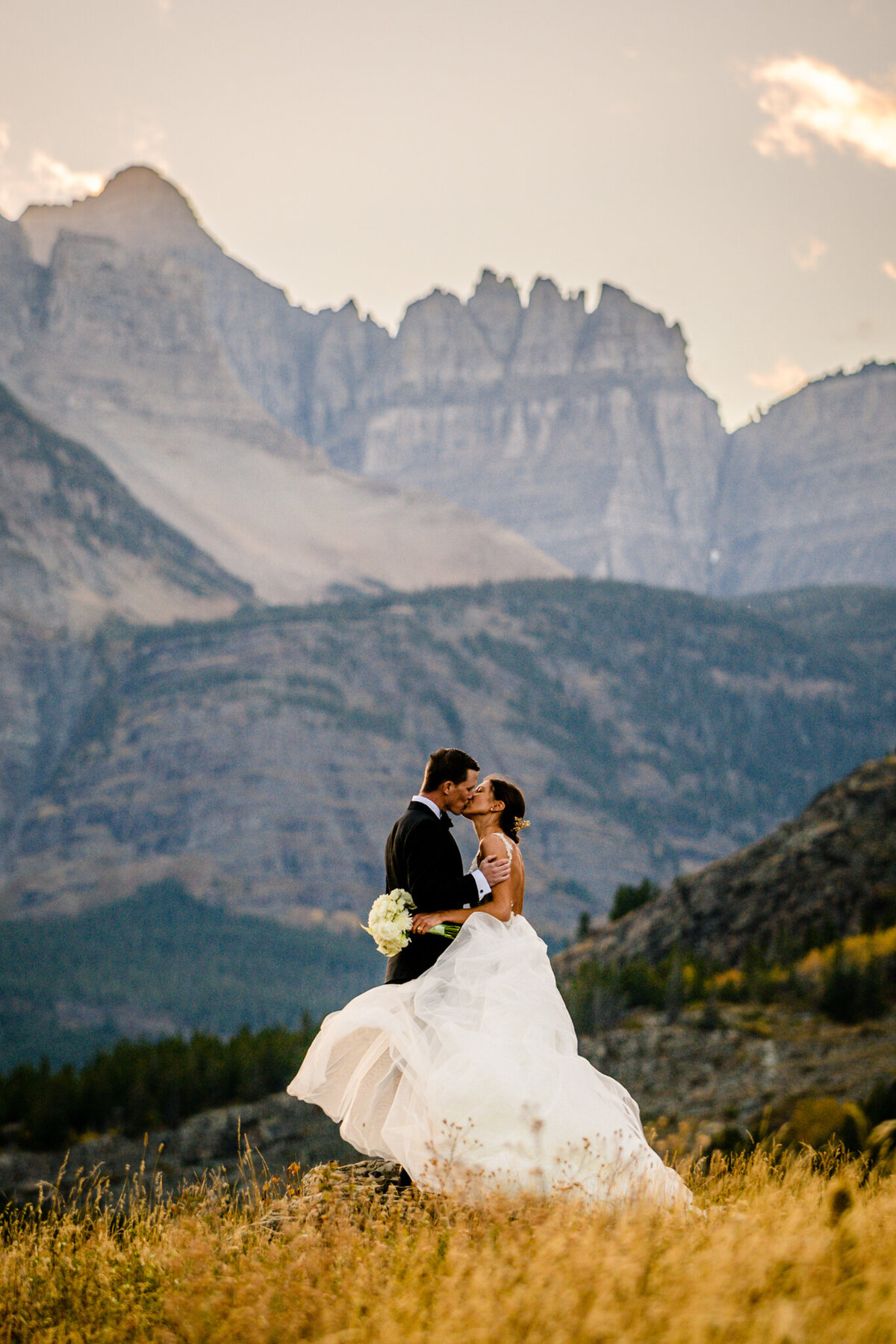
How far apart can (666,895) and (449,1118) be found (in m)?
157

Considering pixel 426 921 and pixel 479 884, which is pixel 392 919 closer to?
pixel 426 921

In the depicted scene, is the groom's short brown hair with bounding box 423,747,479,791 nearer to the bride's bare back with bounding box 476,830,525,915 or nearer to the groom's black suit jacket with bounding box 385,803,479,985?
the groom's black suit jacket with bounding box 385,803,479,985

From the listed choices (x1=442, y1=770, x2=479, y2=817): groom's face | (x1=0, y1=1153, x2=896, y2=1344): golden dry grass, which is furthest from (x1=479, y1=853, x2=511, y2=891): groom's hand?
(x1=0, y1=1153, x2=896, y2=1344): golden dry grass

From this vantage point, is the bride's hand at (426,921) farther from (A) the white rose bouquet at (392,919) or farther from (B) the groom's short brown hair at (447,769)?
(B) the groom's short brown hair at (447,769)

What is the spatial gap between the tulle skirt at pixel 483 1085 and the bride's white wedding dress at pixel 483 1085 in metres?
0.01

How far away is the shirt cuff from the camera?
13.8m

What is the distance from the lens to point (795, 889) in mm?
140750

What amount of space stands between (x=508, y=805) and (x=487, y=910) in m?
1.13

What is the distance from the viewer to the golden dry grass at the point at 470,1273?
807cm

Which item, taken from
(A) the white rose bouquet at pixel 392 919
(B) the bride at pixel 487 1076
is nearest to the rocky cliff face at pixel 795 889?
(B) the bride at pixel 487 1076

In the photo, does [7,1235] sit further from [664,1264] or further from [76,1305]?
[664,1264]

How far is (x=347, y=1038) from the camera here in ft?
45.1

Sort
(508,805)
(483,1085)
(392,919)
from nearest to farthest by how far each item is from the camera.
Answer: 1. (483,1085)
2. (392,919)
3. (508,805)

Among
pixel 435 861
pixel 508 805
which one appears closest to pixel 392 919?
pixel 435 861
